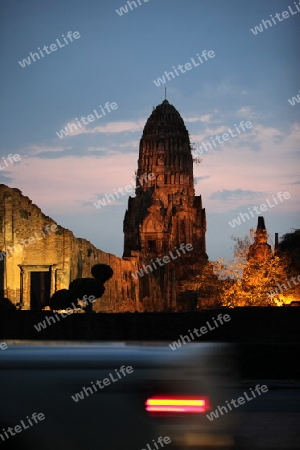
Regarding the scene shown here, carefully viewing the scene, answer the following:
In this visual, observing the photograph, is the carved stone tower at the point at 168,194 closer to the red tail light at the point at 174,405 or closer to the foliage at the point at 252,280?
the foliage at the point at 252,280

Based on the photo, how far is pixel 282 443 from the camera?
43.2 ft

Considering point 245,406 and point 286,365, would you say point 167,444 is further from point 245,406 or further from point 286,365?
point 286,365

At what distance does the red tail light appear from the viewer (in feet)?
23.1

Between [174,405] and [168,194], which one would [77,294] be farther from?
[168,194]

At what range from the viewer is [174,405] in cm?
704

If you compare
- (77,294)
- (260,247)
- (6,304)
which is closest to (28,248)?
(77,294)

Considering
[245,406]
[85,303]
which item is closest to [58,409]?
[245,406]

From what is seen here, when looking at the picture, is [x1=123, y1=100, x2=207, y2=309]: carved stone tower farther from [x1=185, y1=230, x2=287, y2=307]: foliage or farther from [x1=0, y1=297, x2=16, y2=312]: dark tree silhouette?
[x1=0, y1=297, x2=16, y2=312]: dark tree silhouette

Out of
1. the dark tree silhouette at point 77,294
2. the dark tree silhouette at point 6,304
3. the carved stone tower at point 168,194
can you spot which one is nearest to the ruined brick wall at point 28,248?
the dark tree silhouette at point 6,304

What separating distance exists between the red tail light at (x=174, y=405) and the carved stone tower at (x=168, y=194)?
91.9 metres

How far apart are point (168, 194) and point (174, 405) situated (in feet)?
343

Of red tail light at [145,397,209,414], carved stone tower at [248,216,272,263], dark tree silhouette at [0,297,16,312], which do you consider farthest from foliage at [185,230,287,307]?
red tail light at [145,397,209,414]

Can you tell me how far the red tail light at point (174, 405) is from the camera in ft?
23.1

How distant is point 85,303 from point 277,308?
954 cm
